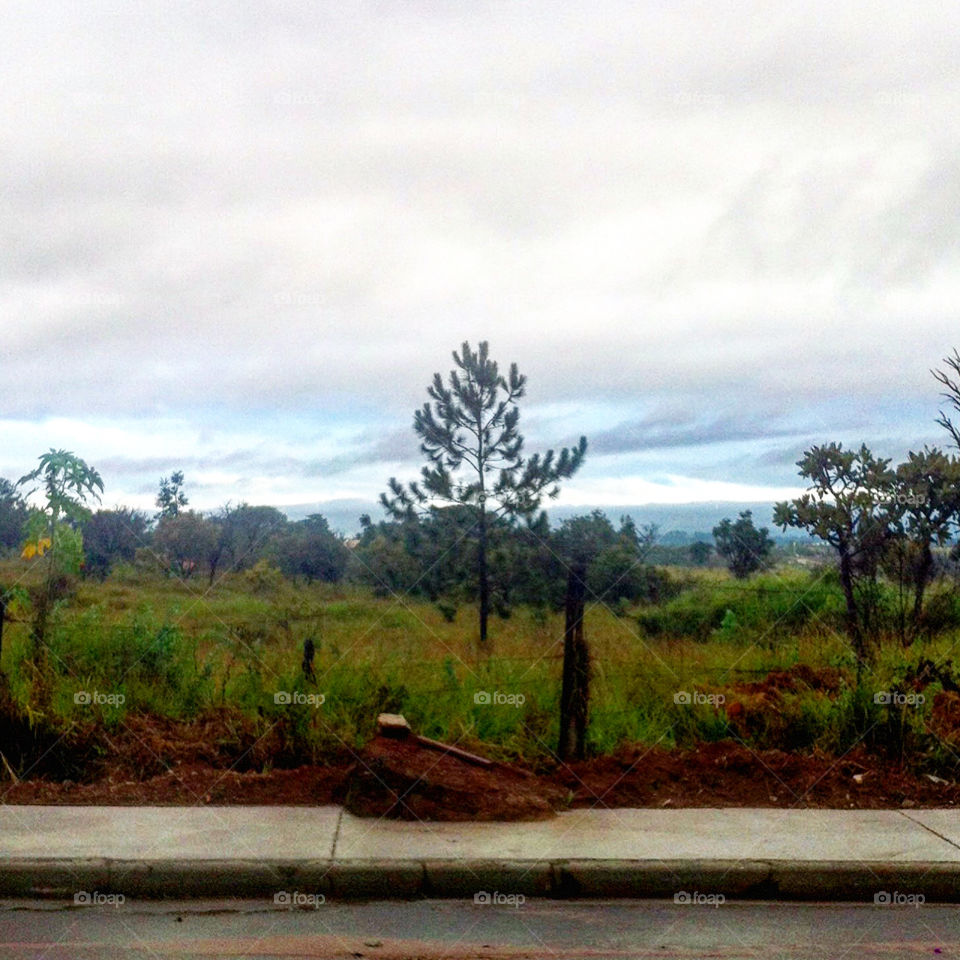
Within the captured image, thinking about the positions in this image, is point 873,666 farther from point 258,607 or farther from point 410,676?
point 258,607

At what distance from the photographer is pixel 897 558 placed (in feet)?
45.2

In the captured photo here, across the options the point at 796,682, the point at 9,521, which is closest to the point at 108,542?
the point at 9,521

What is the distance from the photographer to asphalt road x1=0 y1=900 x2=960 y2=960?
631 centimetres

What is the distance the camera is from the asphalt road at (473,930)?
6309 mm

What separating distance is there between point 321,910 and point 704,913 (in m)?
2.06

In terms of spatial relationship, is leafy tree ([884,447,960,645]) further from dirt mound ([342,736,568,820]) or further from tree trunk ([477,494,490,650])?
dirt mound ([342,736,568,820])

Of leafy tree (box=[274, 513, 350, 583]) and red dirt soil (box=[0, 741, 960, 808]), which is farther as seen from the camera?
leafy tree (box=[274, 513, 350, 583])

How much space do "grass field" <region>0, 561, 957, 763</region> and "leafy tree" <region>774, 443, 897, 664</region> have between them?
0.93 metres

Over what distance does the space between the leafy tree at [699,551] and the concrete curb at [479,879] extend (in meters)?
5.78

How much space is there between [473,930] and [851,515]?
8.06m

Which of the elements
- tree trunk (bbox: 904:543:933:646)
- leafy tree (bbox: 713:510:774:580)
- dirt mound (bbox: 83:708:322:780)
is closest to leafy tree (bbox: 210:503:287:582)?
dirt mound (bbox: 83:708:322:780)

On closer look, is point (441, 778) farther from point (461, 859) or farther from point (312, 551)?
point (312, 551)

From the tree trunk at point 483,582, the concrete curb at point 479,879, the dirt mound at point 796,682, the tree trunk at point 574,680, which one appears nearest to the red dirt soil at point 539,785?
the tree trunk at point 574,680

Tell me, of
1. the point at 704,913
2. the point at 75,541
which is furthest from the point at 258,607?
the point at 704,913
